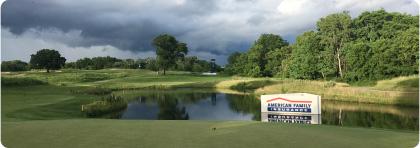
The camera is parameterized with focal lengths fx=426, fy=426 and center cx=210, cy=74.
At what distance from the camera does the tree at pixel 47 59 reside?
74.5 metres

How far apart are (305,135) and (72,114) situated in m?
22.2

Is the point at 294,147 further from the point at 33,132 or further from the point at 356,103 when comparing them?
the point at 356,103

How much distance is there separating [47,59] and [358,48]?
5273cm

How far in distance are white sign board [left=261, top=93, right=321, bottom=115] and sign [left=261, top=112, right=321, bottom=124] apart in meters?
0.23

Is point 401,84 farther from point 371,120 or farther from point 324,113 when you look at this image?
point 371,120

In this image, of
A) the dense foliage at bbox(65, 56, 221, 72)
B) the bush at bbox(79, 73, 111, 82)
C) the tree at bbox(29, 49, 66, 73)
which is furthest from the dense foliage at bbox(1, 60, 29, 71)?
the dense foliage at bbox(65, 56, 221, 72)

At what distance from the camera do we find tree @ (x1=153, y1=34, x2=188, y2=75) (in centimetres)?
11356

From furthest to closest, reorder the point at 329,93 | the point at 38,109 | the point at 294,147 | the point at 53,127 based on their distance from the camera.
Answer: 1. the point at 329,93
2. the point at 38,109
3. the point at 53,127
4. the point at 294,147

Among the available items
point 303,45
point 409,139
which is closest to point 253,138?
point 409,139

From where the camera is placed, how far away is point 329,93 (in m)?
50.7

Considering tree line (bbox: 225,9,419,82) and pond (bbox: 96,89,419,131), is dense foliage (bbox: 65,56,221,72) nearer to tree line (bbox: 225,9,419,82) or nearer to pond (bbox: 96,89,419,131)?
tree line (bbox: 225,9,419,82)

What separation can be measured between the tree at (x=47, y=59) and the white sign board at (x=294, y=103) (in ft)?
189

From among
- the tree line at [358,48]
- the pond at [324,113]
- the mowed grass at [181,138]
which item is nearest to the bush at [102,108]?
the pond at [324,113]

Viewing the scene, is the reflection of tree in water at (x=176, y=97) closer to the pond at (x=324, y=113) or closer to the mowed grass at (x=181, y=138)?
the pond at (x=324, y=113)
